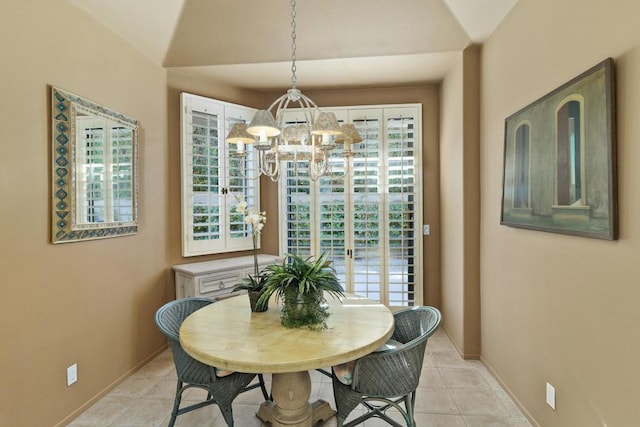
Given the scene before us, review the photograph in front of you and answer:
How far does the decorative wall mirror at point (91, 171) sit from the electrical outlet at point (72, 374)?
0.85m

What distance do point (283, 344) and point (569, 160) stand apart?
67.6 inches

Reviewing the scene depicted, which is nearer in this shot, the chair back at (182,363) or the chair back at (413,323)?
the chair back at (182,363)

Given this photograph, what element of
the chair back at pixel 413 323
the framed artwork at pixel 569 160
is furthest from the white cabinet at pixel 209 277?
the framed artwork at pixel 569 160

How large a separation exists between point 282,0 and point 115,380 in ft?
11.2

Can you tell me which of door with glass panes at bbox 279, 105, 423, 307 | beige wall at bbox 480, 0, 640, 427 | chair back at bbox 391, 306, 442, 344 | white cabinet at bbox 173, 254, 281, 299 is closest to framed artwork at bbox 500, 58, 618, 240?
beige wall at bbox 480, 0, 640, 427

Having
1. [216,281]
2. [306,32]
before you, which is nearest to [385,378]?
[216,281]

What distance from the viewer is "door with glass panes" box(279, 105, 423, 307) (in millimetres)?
3787

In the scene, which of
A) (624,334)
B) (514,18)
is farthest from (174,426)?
(514,18)

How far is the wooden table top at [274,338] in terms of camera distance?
4.68 feet

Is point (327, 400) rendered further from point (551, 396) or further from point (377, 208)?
point (377, 208)

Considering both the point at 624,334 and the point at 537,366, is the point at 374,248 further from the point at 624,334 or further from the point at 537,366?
the point at 624,334

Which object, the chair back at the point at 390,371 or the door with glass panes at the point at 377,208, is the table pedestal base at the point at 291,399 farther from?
the door with glass panes at the point at 377,208

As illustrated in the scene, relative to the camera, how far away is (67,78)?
224 cm

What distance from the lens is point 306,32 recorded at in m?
3.03
